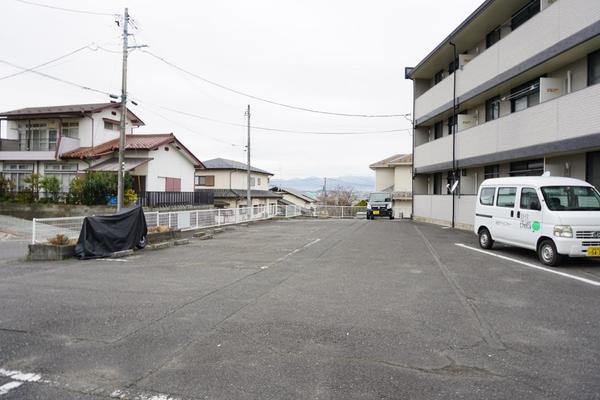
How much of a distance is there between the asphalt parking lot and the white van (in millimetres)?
579

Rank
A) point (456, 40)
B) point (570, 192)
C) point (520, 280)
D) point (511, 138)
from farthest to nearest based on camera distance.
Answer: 1. point (456, 40)
2. point (511, 138)
3. point (570, 192)
4. point (520, 280)

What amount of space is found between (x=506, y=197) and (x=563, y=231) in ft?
7.15

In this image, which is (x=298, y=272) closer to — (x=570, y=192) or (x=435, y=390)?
(x=435, y=390)

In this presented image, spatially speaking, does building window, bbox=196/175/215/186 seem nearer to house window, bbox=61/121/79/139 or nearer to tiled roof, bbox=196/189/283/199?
tiled roof, bbox=196/189/283/199

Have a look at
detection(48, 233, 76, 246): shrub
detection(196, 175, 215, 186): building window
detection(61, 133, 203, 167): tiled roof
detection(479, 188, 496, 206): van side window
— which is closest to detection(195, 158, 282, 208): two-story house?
detection(196, 175, 215, 186): building window

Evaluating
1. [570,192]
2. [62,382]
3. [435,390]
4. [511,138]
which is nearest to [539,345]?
[435,390]

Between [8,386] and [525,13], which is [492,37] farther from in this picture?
[8,386]

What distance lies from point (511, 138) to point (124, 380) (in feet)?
48.1

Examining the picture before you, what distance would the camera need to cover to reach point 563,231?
25.6 feet

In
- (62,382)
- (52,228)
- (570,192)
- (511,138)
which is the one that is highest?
(511,138)

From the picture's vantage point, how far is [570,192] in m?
8.49

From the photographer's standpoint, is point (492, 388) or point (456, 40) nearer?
point (492, 388)

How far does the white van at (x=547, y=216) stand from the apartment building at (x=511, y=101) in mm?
2469

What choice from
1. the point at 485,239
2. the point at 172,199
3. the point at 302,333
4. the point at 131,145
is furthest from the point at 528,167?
the point at 131,145
